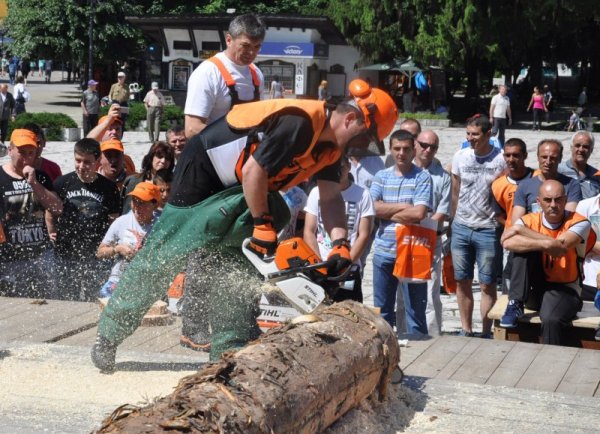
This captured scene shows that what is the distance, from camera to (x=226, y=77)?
6.21m

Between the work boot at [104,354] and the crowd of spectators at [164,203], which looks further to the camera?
the crowd of spectators at [164,203]

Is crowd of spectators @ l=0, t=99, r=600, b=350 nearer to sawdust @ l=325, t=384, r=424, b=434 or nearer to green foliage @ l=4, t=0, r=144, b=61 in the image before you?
sawdust @ l=325, t=384, r=424, b=434

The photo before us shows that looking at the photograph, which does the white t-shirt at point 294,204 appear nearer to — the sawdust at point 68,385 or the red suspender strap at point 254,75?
the red suspender strap at point 254,75

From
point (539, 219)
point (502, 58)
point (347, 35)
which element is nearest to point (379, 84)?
point (347, 35)

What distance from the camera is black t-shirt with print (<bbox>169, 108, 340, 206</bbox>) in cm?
500

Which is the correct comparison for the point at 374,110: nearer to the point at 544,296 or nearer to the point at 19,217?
the point at 544,296

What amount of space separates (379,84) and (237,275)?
3889 cm

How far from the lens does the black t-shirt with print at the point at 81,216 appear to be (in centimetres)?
821

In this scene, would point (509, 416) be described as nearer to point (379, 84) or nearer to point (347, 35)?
point (347, 35)

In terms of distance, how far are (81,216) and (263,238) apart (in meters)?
3.51

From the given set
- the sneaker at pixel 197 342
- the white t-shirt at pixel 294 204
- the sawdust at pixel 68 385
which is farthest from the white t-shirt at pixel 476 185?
the sawdust at pixel 68 385

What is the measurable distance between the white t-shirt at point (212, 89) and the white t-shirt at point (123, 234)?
1.83 metres

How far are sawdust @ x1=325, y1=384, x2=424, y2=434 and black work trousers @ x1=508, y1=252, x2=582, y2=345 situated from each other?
7.29 feet

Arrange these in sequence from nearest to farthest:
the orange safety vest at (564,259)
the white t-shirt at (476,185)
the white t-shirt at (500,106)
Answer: the orange safety vest at (564,259) < the white t-shirt at (476,185) < the white t-shirt at (500,106)
